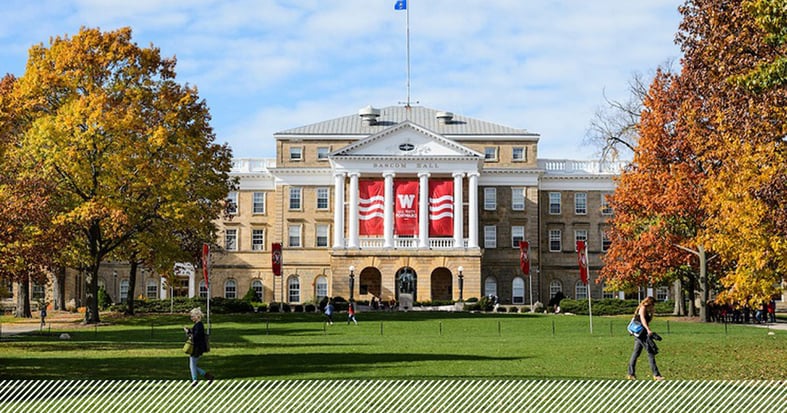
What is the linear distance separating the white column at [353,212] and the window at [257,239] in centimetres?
1013

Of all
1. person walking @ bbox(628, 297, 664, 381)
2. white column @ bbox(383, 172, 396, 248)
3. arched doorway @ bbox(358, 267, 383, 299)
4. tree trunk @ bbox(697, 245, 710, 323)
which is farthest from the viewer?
arched doorway @ bbox(358, 267, 383, 299)

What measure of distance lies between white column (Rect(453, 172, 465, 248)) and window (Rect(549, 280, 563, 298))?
10.7 meters

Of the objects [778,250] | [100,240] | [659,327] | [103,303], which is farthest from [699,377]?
[103,303]

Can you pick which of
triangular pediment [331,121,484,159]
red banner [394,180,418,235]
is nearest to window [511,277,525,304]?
red banner [394,180,418,235]

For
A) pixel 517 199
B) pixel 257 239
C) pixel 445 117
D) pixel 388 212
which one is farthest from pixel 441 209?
pixel 257 239

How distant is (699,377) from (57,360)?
16974 mm

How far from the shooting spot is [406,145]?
7919cm

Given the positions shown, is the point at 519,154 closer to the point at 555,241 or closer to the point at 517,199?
the point at 517,199

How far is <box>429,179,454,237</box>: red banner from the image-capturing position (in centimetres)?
7819

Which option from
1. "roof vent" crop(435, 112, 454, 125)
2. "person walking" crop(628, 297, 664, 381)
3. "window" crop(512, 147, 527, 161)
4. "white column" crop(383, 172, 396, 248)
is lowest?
"person walking" crop(628, 297, 664, 381)

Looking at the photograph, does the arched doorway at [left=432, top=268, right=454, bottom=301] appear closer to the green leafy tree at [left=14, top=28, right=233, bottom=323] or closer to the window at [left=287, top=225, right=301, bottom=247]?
the window at [left=287, top=225, right=301, bottom=247]

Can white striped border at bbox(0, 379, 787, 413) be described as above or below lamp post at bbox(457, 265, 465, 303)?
below

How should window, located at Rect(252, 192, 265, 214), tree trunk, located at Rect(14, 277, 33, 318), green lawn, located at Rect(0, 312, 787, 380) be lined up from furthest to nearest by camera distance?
window, located at Rect(252, 192, 265, 214) → tree trunk, located at Rect(14, 277, 33, 318) → green lawn, located at Rect(0, 312, 787, 380)

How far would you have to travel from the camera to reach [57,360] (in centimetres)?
2850
